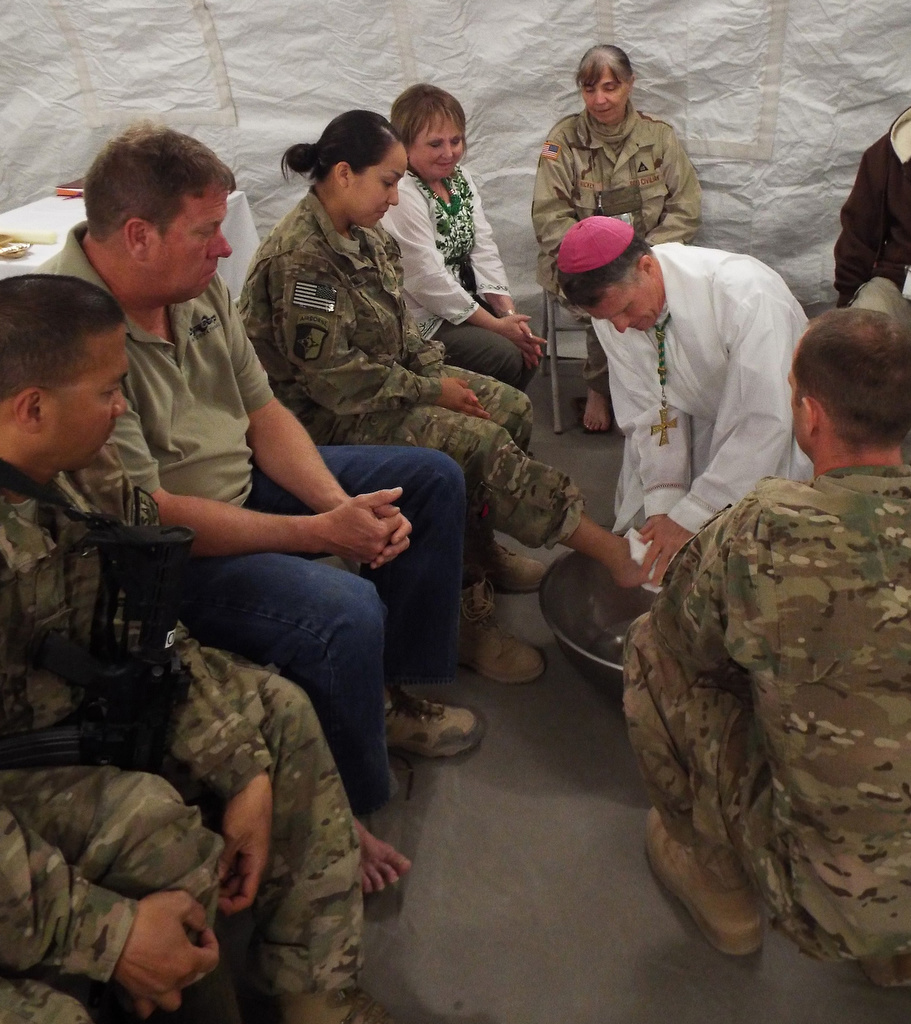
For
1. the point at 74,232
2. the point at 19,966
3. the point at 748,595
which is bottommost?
the point at 19,966

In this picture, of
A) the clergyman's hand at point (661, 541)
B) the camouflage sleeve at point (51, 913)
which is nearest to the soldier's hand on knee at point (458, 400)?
the clergyman's hand at point (661, 541)

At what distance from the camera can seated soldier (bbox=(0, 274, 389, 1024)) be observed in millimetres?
1034

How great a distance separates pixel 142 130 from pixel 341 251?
1.95 feet

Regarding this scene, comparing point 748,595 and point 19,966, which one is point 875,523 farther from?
point 19,966

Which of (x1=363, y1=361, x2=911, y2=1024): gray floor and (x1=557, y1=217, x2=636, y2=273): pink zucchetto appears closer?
(x1=363, y1=361, x2=911, y2=1024): gray floor

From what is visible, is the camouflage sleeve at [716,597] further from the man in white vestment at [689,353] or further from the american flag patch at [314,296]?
the american flag patch at [314,296]

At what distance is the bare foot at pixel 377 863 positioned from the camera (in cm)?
164

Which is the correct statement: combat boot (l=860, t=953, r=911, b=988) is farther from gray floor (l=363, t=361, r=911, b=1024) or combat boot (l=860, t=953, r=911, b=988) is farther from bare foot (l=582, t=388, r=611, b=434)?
bare foot (l=582, t=388, r=611, b=434)

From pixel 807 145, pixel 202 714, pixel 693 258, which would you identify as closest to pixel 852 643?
pixel 202 714

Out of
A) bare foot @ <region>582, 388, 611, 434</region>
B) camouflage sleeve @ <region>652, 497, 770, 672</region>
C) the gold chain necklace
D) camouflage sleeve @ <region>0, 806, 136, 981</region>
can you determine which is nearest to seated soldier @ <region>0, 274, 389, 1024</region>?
camouflage sleeve @ <region>0, 806, 136, 981</region>

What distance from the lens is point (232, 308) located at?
184 cm

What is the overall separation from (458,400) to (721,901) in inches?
50.1

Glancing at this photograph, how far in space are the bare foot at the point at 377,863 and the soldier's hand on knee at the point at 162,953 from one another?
54cm

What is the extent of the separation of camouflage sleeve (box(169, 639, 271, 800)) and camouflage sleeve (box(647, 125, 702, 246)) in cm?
260
